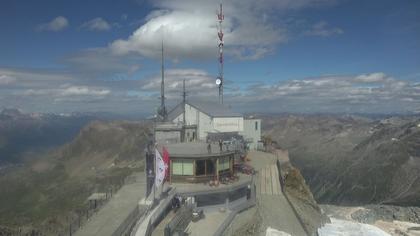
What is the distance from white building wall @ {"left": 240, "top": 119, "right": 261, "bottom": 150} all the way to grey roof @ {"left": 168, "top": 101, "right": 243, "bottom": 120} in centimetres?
327

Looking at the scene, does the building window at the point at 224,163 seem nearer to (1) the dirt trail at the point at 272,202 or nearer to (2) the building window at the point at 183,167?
(2) the building window at the point at 183,167

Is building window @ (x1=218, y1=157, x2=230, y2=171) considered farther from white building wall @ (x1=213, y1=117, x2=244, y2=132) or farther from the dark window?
white building wall @ (x1=213, y1=117, x2=244, y2=132)

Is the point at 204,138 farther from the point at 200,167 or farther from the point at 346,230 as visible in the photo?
the point at 346,230

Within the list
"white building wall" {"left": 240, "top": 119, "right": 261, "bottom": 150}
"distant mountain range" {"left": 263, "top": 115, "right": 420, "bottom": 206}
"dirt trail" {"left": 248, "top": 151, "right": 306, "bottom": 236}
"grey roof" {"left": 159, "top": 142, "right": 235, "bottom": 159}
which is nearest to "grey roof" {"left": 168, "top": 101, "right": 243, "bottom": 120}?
"white building wall" {"left": 240, "top": 119, "right": 261, "bottom": 150}

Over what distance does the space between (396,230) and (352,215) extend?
14.1 meters

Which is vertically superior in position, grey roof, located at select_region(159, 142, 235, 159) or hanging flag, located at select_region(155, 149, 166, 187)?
grey roof, located at select_region(159, 142, 235, 159)

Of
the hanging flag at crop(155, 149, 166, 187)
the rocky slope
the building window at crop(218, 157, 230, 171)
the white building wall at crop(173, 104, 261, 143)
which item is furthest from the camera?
the rocky slope

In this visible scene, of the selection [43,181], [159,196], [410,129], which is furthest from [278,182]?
[410,129]

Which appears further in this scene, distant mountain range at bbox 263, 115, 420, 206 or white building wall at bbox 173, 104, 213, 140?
distant mountain range at bbox 263, 115, 420, 206

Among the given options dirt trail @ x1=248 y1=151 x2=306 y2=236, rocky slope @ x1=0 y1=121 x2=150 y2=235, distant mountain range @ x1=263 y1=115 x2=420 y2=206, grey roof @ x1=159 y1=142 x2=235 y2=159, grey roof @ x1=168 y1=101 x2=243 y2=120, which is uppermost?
grey roof @ x1=168 y1=101 x2=243 y2=120

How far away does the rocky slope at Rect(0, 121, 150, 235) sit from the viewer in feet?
254

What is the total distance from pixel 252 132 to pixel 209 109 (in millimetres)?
7613

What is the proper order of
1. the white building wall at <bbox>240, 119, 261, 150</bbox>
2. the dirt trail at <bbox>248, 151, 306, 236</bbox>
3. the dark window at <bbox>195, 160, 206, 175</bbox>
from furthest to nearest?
1. the white building wall at <bbox>240, 119, 261, 150</bbox>
2. the dirt trail at <bbox>248, 151, 306, 236</bbox>
3. the dark window at <bbox>195, 160, 206, 175</bbox>

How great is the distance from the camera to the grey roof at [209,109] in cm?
4574
